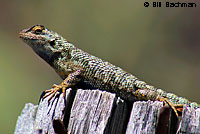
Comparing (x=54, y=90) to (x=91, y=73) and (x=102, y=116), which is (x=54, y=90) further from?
(x=102, y=116)

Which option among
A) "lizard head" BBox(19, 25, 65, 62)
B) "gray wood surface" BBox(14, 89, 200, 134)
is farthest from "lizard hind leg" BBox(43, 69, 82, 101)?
"lizard head" BBox(19, 25, 65, 62)

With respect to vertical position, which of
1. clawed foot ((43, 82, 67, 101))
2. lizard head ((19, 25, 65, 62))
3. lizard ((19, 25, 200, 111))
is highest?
lizard head ((19, 25, 65, 62))

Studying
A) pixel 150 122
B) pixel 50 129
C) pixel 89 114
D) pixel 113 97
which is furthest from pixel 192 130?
pixel 50 129

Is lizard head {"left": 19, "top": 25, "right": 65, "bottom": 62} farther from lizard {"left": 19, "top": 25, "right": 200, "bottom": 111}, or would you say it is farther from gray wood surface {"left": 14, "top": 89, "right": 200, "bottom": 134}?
gray wood surface {"left": 14, "top": 89, "right": 200, "bottom": 134}

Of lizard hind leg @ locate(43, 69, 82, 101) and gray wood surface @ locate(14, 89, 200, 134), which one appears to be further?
lizard hind leg @ locate(43, 69, 82, 101)

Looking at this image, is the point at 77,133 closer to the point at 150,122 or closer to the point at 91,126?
the point at 91,126

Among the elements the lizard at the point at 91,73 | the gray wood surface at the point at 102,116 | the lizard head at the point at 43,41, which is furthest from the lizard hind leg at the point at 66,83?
the lizard head at the point at 43,41

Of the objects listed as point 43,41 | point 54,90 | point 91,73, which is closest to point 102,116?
point 54,90

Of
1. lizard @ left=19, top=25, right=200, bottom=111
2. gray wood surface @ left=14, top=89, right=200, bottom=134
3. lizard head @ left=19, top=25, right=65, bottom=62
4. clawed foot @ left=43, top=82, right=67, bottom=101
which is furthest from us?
lizard head @ left=19, top=25, right=65, bottom=62
